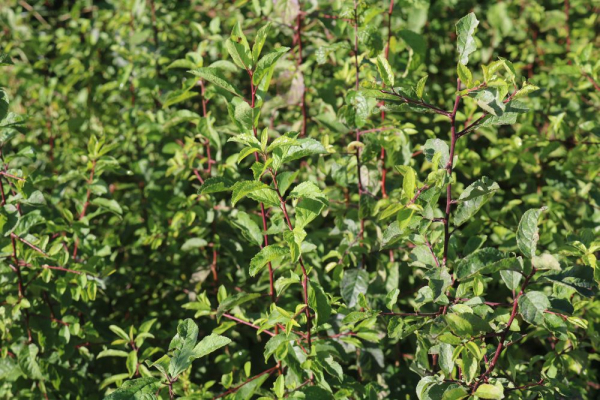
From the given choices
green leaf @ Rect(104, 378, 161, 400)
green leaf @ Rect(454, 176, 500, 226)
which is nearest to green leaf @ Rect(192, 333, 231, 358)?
green leaf @ Rect(104, 378, 161, 400)

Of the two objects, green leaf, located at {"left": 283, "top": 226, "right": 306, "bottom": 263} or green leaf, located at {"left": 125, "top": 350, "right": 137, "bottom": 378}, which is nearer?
green leaf, located at {"left": 283, "top": 226, "right": 306, "bottom": 263}

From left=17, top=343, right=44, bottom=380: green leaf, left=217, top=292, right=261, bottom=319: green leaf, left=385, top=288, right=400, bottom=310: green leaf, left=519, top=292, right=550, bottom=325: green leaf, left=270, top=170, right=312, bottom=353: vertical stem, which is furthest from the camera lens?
left=17, top=343, right=44, bottom=380: green leaf

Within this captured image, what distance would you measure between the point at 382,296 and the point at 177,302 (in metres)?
0.92

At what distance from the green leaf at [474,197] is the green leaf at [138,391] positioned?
79cm

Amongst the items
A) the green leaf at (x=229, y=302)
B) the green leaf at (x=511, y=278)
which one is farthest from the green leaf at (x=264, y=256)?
the green leaf at (x=511, y=278)

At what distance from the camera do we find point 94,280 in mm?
Result: 1877

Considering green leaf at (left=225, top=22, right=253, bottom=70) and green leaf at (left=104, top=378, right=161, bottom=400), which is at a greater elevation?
green leaf at (left=225, top=22, right=253, bottom=70)

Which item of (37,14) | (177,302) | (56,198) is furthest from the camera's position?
(37,14)

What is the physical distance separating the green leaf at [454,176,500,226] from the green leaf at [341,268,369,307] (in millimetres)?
428

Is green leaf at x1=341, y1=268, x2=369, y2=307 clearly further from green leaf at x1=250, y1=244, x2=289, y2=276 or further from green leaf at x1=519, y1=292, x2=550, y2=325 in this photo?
green leaf at x1=519, y1=292, x2=550, y2=325

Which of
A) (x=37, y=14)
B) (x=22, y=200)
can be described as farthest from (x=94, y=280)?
(x=37, y=14)

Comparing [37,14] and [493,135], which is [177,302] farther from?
[37,14]

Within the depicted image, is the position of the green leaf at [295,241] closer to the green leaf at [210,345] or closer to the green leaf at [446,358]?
the green leaf at [210,345]

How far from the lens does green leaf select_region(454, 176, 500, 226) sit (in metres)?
1.34
